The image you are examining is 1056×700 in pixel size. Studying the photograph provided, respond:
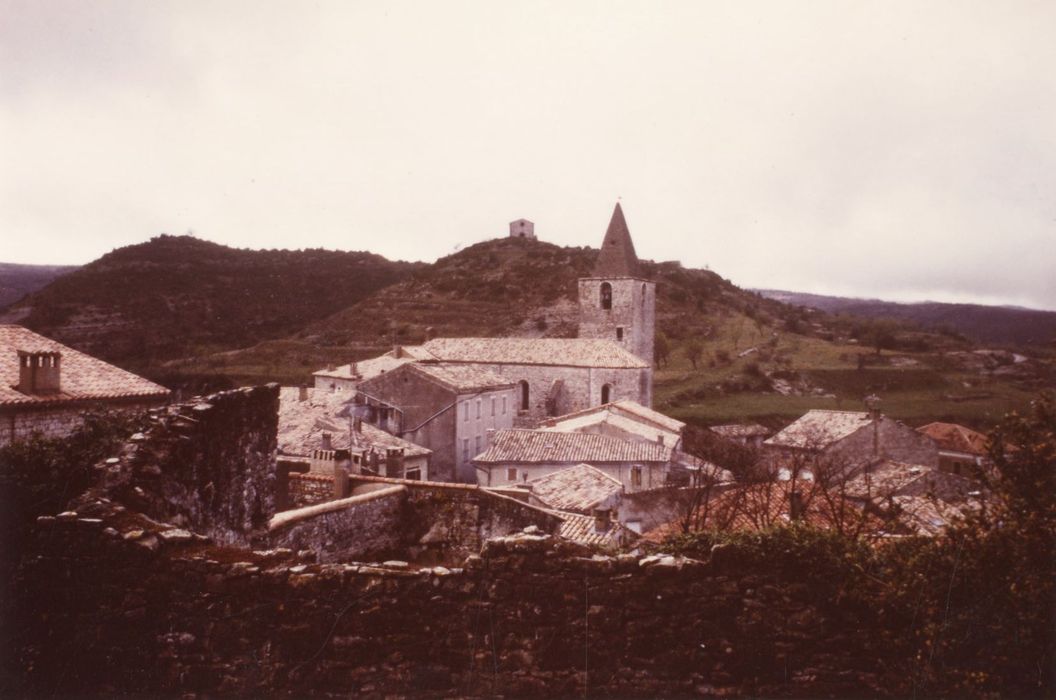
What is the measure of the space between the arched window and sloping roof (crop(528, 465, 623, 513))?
34.4 meters

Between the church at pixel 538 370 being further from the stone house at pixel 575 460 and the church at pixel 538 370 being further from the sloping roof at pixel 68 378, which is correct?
the sloping roof at pixel 68 378

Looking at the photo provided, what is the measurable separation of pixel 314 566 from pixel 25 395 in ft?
50.9

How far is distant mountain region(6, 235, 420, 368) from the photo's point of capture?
58.6 metres

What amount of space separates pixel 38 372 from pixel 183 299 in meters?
61.7

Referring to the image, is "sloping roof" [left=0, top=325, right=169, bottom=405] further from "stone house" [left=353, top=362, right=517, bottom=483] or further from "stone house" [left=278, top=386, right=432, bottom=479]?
"stone house" [left=353, top=362, right=517, bottom=483]

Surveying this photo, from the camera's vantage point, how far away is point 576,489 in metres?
23.2

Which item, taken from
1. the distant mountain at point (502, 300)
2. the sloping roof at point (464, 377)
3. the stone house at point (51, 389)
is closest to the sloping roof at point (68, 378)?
the stone house at point (51, 389)

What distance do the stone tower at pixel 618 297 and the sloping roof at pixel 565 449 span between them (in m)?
23.9

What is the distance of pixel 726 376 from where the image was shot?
242 feet

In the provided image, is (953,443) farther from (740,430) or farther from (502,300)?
(502,300)

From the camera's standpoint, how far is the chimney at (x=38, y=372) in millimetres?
16562

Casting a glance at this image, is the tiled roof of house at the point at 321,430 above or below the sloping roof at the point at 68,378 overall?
below

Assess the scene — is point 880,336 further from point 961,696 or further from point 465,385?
point 961,696

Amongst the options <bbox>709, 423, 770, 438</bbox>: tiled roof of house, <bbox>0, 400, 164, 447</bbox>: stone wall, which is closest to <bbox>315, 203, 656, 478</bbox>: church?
<bbox>709, 423, 770, 438</bbox>: tiled roof of house
